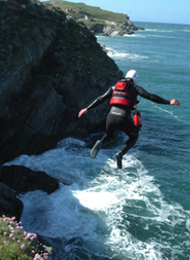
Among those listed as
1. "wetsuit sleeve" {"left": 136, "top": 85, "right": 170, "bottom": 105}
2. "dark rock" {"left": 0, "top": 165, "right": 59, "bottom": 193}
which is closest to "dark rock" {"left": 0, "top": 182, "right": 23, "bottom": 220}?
"dark rock" {"left": 0, "top": 165, "right": 59, "bottom": 193}

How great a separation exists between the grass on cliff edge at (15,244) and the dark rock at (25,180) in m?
5.71

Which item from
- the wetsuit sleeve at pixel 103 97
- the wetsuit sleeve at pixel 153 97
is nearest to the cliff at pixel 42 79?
the wetsuit sleeve at pixel 103 97

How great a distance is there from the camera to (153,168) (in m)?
18.6

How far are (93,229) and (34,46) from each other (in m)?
12.5

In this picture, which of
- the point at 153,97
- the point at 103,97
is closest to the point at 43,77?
the point at 103,97

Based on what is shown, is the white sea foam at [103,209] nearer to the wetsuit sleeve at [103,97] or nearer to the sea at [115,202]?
the sea at [115,202]

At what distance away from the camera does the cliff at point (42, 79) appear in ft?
54.4

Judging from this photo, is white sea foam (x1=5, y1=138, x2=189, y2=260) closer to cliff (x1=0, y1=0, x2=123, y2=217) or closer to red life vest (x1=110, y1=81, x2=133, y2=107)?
cliff (x1=0, y1=0, x2=123, y2=217)

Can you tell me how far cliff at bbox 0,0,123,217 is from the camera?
1658 centimetres

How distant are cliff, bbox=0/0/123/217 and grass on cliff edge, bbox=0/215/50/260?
12.0 feet

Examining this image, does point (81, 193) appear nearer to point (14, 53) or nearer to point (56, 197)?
point (56, 197)

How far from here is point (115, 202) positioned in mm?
14594

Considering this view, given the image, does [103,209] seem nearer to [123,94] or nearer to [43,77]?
[123,94]

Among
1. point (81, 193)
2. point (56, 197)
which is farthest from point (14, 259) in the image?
point (81, 193)
